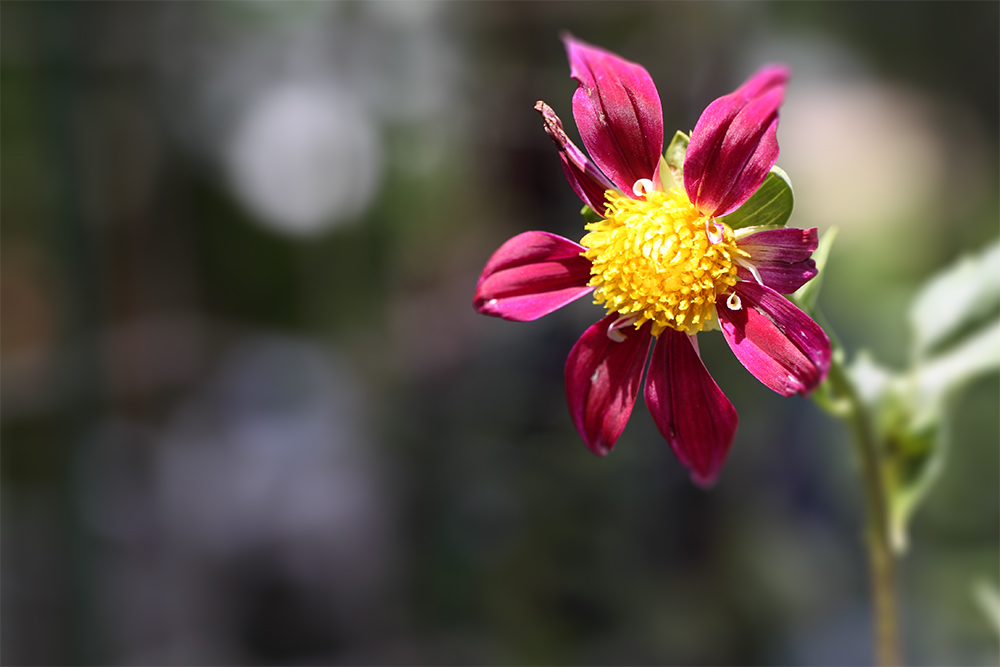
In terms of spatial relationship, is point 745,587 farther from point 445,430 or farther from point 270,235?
point 270,235

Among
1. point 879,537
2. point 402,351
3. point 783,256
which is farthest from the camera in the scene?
point 402,351

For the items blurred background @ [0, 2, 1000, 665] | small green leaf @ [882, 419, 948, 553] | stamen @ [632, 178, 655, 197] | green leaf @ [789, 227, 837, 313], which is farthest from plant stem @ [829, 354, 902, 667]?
blurred background @ [0, 2, 1000, 665]

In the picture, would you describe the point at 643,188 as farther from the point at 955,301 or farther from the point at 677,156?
the point at 955,301

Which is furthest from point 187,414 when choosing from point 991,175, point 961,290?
point 991,175

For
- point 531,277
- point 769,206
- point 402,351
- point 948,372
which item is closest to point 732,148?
point 769,206

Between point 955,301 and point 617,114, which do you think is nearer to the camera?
point 617,114

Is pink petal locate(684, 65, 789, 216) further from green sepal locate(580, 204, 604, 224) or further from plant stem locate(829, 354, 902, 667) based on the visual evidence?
plant stem locate(829, 354, 902, 667)

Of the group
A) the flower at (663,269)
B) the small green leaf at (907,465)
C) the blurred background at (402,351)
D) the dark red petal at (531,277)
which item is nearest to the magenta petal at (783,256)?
the flower at (663,269)
